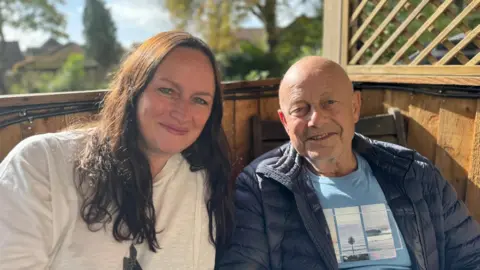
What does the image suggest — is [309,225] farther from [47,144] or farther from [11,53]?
[11,53]

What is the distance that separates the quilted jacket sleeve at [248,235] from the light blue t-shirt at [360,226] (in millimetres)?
284

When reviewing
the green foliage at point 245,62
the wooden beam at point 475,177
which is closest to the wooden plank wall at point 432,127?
the wooden beam at point 475,177

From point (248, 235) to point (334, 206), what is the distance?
15.5 inches

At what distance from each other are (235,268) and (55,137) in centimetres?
83

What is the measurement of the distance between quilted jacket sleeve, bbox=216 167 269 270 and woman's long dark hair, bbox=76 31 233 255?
344 millimetres

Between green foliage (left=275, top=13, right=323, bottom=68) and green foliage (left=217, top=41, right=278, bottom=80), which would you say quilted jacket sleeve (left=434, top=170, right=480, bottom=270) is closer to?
green foliage (left=275, top=13, right=323, bottom=68)

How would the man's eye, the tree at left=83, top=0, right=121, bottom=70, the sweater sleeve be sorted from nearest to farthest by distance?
the sweater sleeve, the man's eye, the tree at left=83, top=0, right=121, bottom=70

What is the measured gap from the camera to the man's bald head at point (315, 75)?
1.67 m

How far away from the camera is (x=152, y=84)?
1.27 m

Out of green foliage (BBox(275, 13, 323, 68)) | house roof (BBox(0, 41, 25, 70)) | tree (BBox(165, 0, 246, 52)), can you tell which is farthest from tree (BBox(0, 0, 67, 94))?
green foliage (BBox(275, 13, 323, 68))

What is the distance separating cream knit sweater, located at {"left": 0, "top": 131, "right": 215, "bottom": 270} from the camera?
1103mm

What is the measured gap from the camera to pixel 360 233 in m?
1.62

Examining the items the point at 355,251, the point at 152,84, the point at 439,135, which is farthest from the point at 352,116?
the point at 152,84

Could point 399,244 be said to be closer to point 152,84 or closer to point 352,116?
point 352,116
